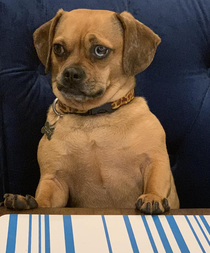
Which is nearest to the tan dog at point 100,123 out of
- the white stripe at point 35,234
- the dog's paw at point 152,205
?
the dog's paw at point 152,205

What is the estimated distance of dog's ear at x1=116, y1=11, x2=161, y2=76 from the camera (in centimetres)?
115

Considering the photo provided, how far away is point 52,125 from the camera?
47.9 inches

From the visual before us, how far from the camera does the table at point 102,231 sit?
2.31 feet

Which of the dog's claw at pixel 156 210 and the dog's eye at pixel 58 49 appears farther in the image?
the dog's eye at pixel 58 49

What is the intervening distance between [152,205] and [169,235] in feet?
0.41

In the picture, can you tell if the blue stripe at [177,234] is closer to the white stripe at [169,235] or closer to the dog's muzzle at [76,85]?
the white stripe at [169,235]

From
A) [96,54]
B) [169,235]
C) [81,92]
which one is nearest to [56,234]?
[169,235]

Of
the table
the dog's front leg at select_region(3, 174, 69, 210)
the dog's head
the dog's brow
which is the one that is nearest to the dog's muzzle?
the dog's head

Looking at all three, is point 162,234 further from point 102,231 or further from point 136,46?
point 136,46

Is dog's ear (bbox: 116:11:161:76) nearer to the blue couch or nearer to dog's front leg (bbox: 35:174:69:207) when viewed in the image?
the blue couch

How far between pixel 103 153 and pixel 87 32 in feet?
1.34

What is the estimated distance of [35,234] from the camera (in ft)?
2.41

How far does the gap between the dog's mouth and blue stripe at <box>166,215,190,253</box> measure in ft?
1.53

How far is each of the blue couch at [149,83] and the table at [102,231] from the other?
574 mm
